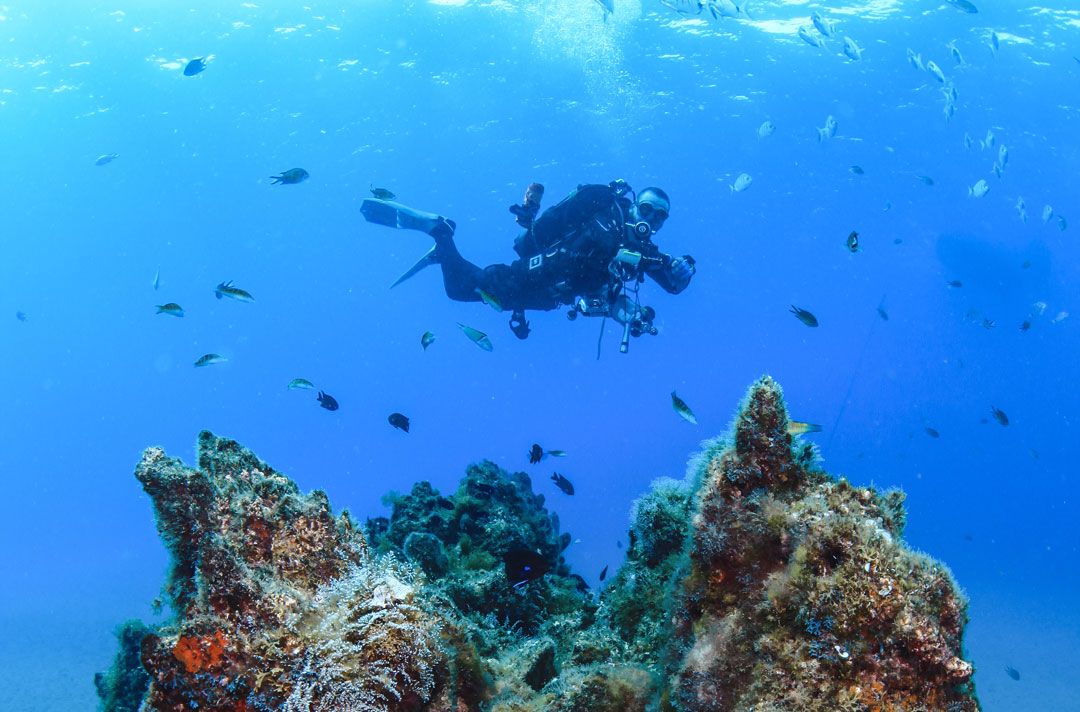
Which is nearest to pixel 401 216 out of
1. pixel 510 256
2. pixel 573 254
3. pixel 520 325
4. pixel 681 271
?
pixel 520 325

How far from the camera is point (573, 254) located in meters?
12.5

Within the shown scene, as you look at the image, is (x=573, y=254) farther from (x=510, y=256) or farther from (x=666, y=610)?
(x=510, y=256)

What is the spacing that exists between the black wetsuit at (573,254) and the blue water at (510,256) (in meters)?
8.39

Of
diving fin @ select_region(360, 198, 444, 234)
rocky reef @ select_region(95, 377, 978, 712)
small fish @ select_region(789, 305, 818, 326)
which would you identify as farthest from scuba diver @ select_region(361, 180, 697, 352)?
rocky reef @ select_region(95, 377, 978, 712)

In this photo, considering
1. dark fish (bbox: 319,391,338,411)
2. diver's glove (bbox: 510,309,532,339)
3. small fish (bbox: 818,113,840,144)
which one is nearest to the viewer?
dark fish (bbox: 319,391,338,411)

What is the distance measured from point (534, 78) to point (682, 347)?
83.3 meters

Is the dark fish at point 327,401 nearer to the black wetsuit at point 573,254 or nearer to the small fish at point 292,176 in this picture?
the small fish at point 292,176

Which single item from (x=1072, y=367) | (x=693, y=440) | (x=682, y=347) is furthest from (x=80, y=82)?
(x=1072, y=367)

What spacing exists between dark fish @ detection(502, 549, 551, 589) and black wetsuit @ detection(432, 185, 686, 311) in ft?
22.3

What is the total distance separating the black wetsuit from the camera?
37.3 feet

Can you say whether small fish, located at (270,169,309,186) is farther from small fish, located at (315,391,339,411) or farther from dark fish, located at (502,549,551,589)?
dark fish, located at (502,549,551,589)

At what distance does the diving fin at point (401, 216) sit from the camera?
16.7 metres

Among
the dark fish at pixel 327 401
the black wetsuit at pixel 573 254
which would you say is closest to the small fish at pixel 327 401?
the dark fish at pixel 327 401

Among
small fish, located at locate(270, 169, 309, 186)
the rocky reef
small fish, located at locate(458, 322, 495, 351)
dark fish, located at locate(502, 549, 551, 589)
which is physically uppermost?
small fish, located at locate(270, 169, 309, 186)
